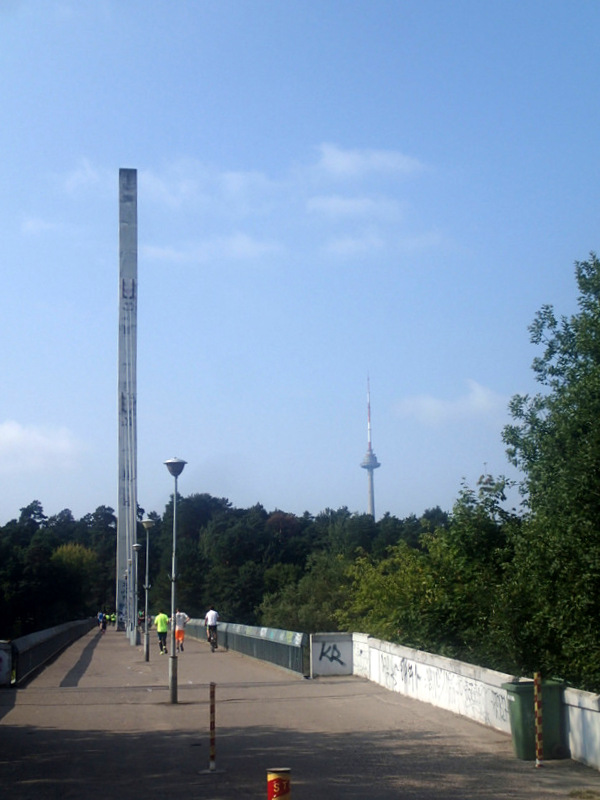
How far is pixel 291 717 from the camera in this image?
15820 mm

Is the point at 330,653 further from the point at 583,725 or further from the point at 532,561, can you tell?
the point at 583,725

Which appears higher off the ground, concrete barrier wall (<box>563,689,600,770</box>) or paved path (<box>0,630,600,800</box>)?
concrete barrier wall (<box>563,689,600,770</box>)

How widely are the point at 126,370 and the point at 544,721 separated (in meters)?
57.1

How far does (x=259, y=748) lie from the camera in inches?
495

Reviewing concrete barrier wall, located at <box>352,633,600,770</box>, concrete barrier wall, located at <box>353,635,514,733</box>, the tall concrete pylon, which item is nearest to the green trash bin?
concrete barrier wall, located at <box>352,633,600,770</box>

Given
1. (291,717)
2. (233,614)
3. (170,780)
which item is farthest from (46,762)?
(233,614)

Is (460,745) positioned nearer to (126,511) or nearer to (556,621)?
(556,621)

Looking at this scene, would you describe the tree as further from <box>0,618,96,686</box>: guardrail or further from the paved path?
<box>0,618,96,686</box>: guardrail

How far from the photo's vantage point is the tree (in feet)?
39.8

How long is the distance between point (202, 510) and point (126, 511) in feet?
250

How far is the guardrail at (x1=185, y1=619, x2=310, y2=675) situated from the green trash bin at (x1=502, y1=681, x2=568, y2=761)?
1302 cm

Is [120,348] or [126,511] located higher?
[120,348]

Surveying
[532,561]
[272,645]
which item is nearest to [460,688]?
[532,561]

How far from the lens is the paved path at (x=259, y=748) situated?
32.6 feet
